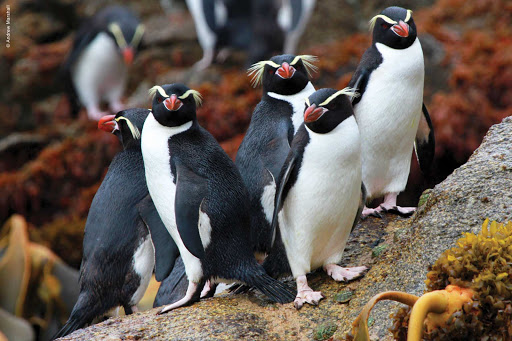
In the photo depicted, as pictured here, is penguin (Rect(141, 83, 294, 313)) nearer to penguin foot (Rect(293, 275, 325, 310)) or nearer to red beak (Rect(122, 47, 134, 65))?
penguin foot (Rect(293, 275, 325, 310))

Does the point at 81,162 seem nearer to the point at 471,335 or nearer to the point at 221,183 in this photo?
the point at 221,183

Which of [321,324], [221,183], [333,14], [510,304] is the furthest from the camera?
[333,14]

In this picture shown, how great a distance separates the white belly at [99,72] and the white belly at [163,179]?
6.00 metres

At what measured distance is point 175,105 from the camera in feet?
11.2

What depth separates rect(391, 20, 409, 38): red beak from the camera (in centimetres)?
382

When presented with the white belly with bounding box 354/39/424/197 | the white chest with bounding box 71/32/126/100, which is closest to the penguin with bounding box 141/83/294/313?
the white belly with bounding box 354/39/424/197

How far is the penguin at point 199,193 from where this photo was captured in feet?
11.1

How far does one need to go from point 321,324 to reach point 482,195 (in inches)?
37.0

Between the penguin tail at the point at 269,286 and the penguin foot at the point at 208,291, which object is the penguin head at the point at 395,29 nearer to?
the penguin tail at the point at 269,286

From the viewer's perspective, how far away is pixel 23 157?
938 cm

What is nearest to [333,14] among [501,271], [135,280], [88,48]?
[88,48]

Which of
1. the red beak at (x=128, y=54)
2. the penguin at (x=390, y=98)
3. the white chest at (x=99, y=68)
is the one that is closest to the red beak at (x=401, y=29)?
the penguin at (x=390, y=98)

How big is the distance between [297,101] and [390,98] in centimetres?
51

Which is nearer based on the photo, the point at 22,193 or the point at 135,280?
the point at 135,280
